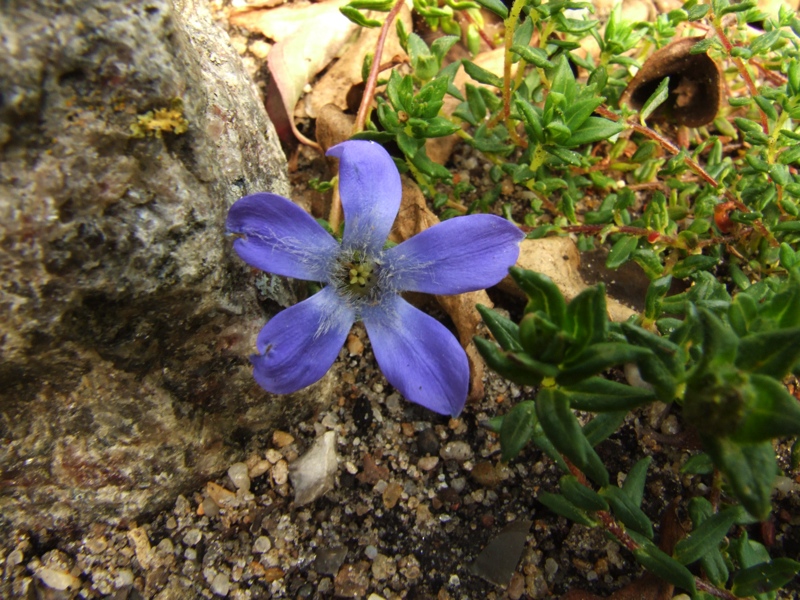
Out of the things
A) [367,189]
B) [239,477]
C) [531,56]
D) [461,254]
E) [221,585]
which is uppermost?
[531,56]

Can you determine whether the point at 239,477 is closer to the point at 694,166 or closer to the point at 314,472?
Answer: the point at 314,472

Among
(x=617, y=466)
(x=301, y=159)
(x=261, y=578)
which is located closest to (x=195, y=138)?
(x=301, y=159)

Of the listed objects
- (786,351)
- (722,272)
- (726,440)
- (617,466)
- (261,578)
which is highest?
(786,351)

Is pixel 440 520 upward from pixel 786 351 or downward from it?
downward

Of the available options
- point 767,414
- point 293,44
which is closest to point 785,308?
point 767,414

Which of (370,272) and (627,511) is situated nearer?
(627,511)

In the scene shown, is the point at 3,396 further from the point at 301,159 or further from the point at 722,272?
the point at 722,272

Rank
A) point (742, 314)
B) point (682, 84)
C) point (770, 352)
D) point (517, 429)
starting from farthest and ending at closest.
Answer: point (682, 84) < point (517, 429) < point (742, 314) < point (770, 352)

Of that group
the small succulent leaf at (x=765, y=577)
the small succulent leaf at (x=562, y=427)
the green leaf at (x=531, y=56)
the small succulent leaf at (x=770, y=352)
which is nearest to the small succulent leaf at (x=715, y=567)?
the small succulent leaf at (x=765, y=577)
